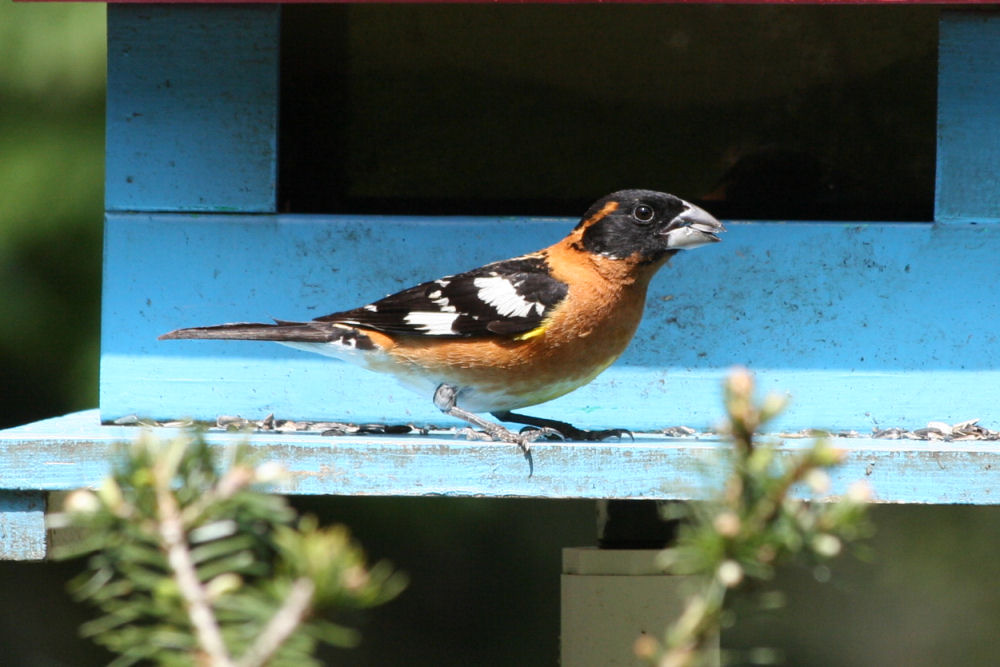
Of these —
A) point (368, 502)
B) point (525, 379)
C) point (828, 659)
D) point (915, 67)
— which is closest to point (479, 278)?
point (525, 379)

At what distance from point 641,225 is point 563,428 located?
1.49 ft

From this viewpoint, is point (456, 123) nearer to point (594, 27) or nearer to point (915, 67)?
point (594, 27)

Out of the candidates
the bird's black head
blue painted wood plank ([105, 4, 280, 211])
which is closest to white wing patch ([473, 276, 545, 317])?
the bird's black head

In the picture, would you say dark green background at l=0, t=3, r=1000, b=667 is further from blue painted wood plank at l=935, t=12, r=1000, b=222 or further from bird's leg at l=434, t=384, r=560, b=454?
bird's leg at l=434, t=384, r=560, b=454

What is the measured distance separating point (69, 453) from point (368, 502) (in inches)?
98.7

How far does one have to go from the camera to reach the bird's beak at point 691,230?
267 cm

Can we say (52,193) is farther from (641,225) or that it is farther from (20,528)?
(641,225)

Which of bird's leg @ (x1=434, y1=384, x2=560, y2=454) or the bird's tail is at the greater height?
the bird's tail

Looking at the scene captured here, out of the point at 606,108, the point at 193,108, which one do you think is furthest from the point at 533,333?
the point at 606,108

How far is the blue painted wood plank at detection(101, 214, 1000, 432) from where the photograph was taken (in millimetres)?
2945

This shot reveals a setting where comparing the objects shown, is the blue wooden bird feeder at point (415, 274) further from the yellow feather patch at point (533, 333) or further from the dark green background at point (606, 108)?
the dark green background at point (606, 108)

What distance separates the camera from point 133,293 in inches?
117

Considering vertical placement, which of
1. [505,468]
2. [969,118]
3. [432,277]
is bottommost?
[505,468]

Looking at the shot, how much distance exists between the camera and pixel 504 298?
8.71 ft
